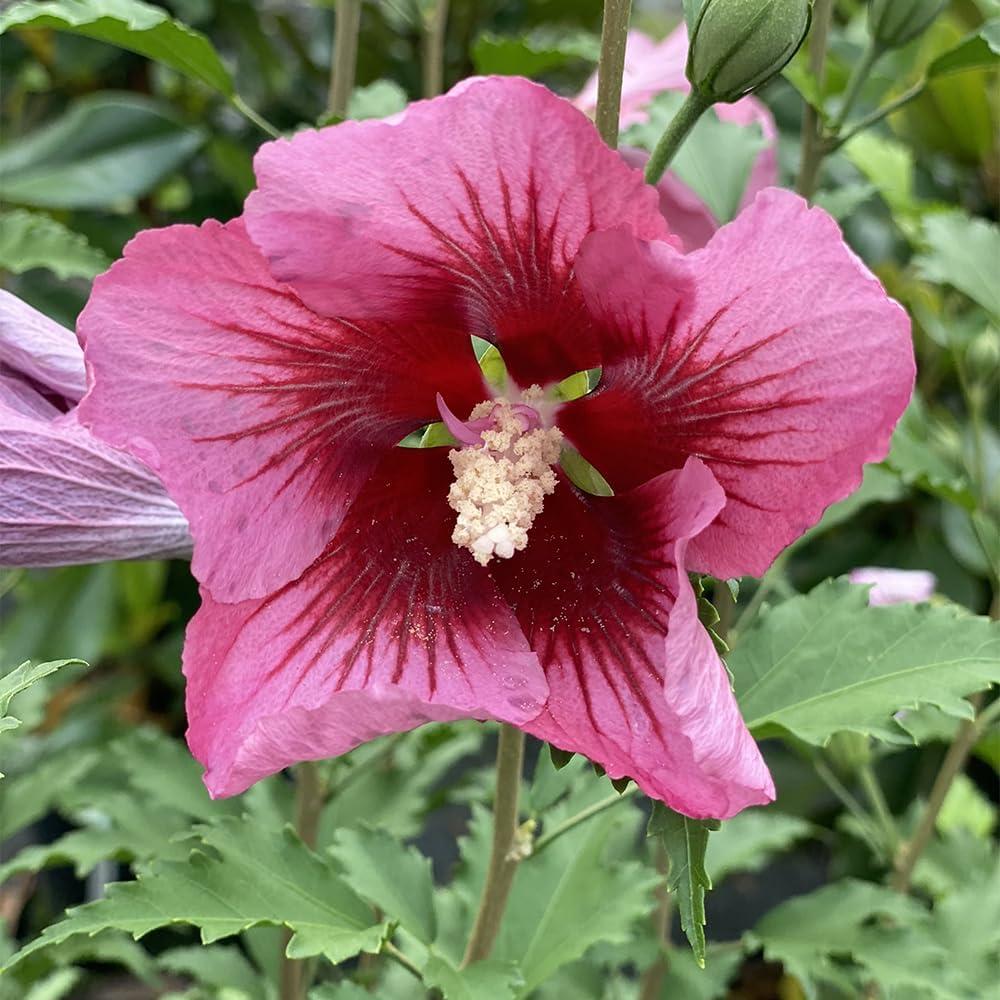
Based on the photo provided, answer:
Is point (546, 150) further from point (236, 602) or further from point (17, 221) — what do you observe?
point (17, 221)

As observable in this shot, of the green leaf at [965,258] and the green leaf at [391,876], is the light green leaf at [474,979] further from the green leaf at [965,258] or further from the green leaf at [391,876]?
→ the green leaf at [965,258]

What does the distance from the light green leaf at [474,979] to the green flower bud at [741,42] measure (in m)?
0.50

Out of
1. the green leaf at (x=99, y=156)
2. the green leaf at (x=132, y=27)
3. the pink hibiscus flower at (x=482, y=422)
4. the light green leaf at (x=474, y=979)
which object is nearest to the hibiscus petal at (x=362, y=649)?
the pink hibiscus flower at (x=482, y=422)

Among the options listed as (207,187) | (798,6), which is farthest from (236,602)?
(207,187)

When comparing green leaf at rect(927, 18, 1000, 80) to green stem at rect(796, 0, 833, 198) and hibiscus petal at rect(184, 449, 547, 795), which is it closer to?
green stem at rect(796, 0, 833, 198)

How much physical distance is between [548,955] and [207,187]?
1.58 m

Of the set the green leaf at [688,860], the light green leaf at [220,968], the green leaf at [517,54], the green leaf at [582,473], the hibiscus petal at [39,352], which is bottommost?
the light green leaf at [220,968]

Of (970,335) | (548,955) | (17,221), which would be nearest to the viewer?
(548,955)

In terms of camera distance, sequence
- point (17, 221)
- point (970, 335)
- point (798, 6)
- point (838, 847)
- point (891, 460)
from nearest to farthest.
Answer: point (798, 6), point (891, 460), point (17, 221), point (970, 335), point (838, 847)

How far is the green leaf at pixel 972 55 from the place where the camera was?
0.78 meters

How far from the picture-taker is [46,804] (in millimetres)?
1217

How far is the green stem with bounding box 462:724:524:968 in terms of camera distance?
0.69 meters

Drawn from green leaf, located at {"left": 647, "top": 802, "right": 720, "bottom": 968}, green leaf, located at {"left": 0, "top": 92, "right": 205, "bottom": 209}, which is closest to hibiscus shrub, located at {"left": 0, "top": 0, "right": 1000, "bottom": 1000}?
green leaf, located at {"left": 647, "top": 802, "right": 720, "bottom": 968}

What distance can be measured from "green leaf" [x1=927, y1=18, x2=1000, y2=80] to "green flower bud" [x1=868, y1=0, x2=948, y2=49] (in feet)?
0.09
